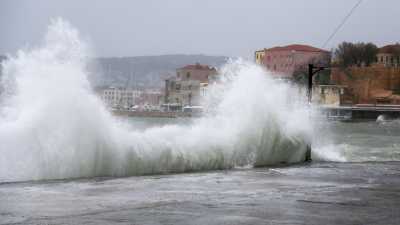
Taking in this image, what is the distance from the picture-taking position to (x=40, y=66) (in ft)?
61.3

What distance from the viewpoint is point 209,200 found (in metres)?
12.5

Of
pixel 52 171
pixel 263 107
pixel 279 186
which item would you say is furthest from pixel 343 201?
pixel 263 107

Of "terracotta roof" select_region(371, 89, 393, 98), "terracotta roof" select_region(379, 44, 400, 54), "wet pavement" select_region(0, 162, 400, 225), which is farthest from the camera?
"terracotta roof" select_region(379, 44, 400, 54)

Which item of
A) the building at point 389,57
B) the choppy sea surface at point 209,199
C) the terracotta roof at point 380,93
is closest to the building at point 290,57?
the terracotta roof at point 380,93

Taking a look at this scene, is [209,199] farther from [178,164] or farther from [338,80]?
[338,80]

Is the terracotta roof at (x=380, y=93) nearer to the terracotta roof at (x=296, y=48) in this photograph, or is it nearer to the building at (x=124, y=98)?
the terracotta roof at (x=296, y=48)

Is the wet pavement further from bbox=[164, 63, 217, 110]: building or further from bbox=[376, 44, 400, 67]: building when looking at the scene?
bbox=[376, 44, 400, 67]: building

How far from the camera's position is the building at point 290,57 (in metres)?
162

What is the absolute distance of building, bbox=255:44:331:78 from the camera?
162 metres

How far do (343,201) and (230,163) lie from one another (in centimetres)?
856

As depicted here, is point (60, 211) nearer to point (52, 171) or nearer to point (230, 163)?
point (52, 171)

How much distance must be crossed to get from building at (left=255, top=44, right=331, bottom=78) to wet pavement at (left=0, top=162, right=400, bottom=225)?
140 m

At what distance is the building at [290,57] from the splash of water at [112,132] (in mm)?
132360

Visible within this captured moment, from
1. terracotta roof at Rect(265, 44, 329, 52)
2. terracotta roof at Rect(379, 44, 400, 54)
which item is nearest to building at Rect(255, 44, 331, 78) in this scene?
terracotta roof at Rect(265, 44, 329, 52)
